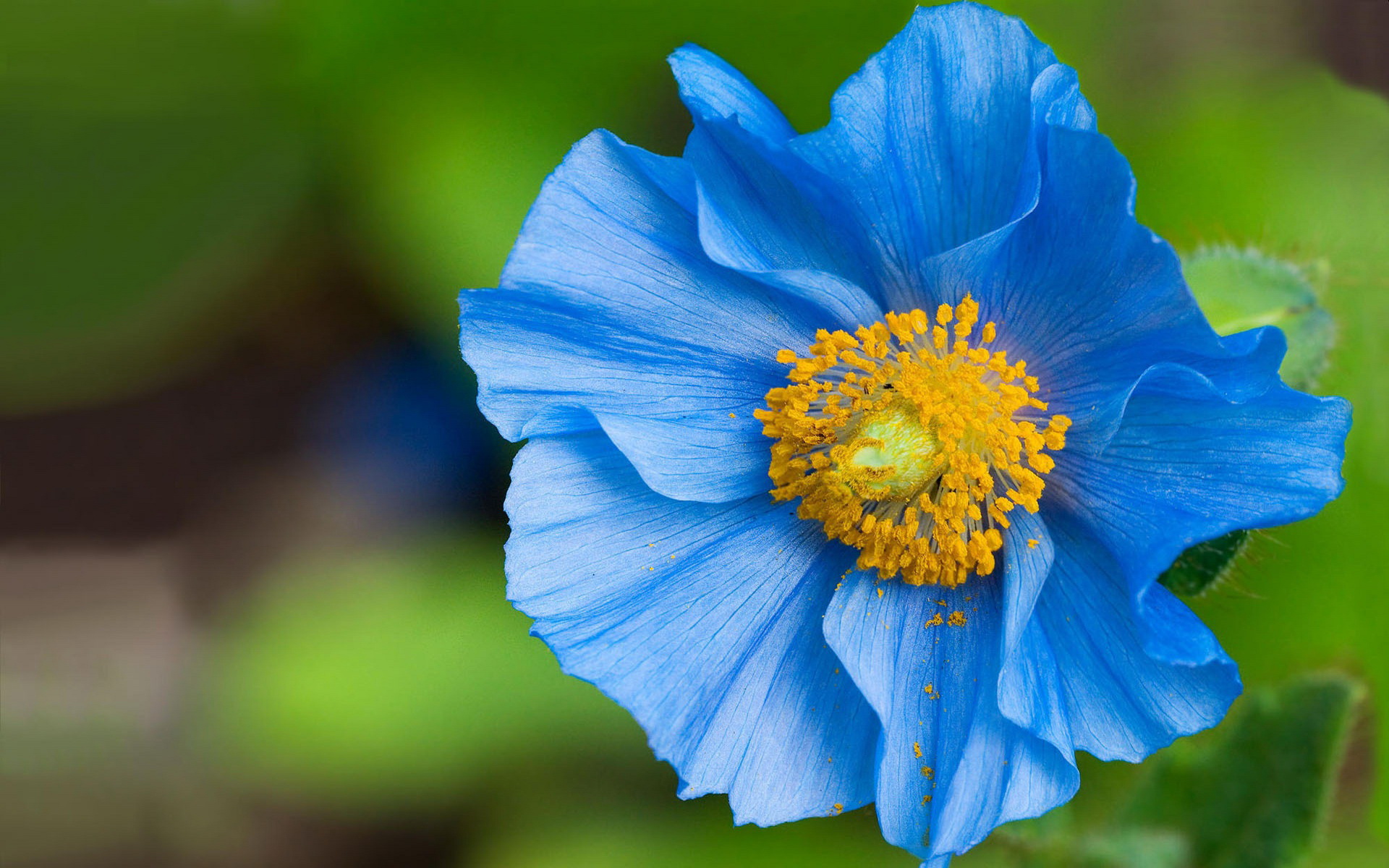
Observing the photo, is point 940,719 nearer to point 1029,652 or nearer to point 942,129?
point 1029,652

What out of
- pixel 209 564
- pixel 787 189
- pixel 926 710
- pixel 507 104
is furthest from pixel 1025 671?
pixel 209 564

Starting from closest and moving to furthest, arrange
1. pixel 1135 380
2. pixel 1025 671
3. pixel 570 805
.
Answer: pixel 1135 380 < pixel 1025 671 < pixel 570 805

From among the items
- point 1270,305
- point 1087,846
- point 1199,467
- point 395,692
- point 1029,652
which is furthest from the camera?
point 395,692

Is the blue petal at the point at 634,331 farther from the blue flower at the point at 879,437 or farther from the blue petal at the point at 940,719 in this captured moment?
the blue petal at the point at 940,719

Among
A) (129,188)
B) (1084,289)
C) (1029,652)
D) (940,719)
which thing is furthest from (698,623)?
(129,188)

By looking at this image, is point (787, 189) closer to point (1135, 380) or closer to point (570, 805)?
point (1135, 380)

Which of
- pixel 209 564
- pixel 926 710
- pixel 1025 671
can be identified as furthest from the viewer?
pixel 209 564
